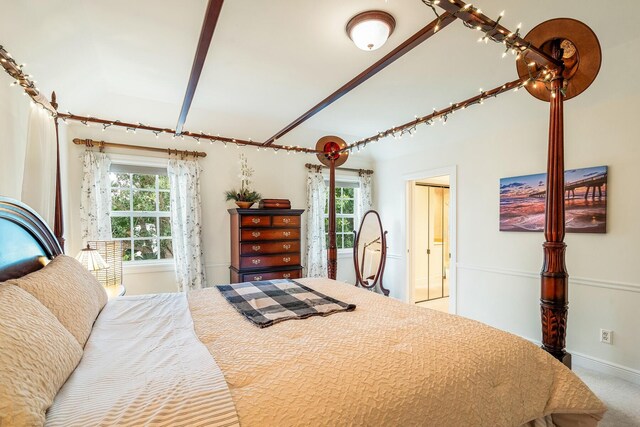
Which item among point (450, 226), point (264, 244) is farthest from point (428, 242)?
point (264, 244)

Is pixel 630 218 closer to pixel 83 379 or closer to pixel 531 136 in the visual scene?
pixel 531 136

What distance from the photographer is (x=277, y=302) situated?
6.48 ft

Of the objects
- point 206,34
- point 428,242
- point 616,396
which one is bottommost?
point 616,396

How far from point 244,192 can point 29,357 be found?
3215mm

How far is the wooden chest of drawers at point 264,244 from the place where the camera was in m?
3.76

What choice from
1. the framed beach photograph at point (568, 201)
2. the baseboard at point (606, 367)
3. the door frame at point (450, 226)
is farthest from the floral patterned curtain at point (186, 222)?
the baseboard at point (606, 367)

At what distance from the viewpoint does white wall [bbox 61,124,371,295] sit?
11.1ft

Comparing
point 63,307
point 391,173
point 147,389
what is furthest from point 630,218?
point 63,307

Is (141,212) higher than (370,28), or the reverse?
(370,28)

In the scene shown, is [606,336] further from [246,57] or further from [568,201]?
[246,57]

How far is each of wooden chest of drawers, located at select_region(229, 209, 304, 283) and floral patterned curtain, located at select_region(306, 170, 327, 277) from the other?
645 mm

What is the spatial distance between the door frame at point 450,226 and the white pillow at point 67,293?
3789 mm

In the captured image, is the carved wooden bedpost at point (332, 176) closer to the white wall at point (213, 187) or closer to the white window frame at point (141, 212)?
the white wall at point (213, 187)

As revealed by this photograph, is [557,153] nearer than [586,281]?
Yes
